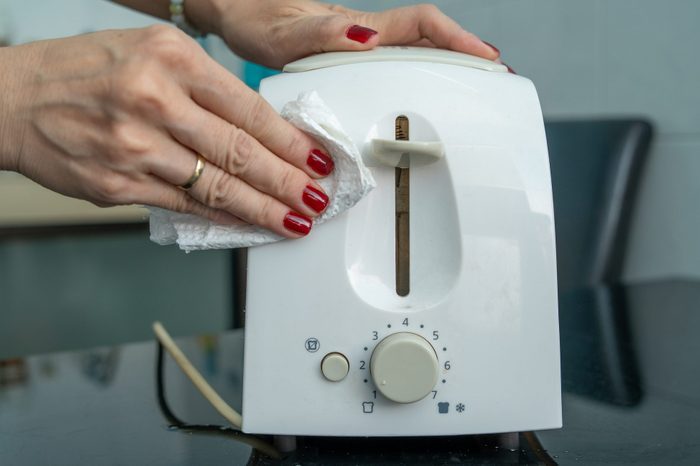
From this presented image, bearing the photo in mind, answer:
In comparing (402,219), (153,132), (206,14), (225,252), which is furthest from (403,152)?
(225,252)

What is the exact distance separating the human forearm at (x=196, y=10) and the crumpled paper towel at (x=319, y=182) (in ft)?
1.28

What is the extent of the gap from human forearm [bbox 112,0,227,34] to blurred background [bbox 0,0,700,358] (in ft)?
1.98

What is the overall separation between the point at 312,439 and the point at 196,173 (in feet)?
0.65

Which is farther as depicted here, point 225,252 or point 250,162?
point 225,252

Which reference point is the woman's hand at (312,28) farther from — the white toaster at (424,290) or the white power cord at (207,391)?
the white power cord at (207,391)

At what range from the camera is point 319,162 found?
0.47 metres

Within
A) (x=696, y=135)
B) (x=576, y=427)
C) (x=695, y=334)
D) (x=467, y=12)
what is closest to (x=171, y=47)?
(x=576, y=427)

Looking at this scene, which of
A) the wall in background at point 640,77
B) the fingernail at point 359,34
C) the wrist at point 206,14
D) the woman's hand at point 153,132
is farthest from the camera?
the wall in background at point 640,77

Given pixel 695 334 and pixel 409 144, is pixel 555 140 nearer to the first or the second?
pixel 695 334

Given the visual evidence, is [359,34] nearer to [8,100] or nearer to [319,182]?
[319,182]

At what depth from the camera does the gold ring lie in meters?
0.45

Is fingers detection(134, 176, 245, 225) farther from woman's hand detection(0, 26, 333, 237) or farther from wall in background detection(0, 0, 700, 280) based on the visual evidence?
wall in background detection(0, 0, 700, 280)

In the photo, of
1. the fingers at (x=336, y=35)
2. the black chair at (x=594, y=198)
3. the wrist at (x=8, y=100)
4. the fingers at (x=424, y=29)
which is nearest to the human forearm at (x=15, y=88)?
the wrist at (x=8, y=100)

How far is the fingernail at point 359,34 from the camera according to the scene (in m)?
0.54
